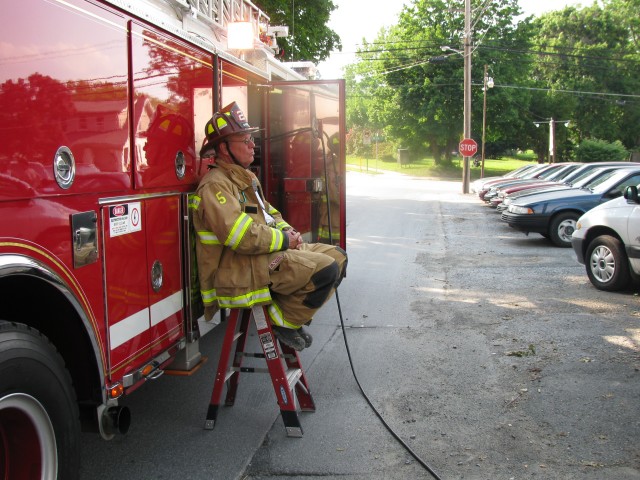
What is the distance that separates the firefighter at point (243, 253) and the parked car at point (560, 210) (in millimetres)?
9170

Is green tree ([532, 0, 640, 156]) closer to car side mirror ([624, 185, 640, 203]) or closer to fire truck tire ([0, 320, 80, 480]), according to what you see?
car side mirror ([624, 185, 640, 203])

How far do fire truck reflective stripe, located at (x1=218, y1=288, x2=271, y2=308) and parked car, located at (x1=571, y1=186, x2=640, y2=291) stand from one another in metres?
5.43

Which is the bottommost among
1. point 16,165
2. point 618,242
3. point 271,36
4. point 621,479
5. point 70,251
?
point 621,479

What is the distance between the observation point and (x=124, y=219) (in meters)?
3.30

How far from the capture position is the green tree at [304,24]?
54.9 ft

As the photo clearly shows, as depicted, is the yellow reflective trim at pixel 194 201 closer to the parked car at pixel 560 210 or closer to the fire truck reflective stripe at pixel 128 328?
the fire truck reflective stripe at pixel 128 328

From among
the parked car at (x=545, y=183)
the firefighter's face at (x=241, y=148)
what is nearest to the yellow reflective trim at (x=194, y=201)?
the firefighter's face at (x=241, y=148)

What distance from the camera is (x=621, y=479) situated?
3.57 meters

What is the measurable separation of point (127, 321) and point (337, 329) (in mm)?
3769

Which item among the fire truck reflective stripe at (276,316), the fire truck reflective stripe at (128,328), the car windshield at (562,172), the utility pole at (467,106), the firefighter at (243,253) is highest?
the utility pole at (467,106)

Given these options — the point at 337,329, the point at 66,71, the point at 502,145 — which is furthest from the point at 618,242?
the point at 502,145

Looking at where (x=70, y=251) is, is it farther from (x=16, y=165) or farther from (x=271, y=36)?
(x=271, y=36)

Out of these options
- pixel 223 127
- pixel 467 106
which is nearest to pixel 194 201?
pixel 223 127

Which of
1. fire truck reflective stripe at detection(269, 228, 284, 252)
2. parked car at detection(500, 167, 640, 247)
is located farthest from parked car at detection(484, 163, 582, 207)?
fire truck reflective stripe at detection(269, 228, 284, 252)
